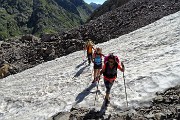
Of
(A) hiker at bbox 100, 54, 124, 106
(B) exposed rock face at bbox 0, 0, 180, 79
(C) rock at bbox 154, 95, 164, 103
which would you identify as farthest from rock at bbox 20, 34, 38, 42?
(C) rock at bbox 154, 95, 164, 103

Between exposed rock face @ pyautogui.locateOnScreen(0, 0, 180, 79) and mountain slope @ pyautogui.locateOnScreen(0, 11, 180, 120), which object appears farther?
exposed rock face @ pyautogui.locateOnScreen(0, 0, 180, 79)

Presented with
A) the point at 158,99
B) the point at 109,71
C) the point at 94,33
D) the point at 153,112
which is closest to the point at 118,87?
the point at 109,71

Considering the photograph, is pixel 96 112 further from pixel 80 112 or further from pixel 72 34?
pixel 72 34

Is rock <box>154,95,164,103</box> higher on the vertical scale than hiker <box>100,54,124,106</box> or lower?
lower

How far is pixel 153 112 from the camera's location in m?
11.5

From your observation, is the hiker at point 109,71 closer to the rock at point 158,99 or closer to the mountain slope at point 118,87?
the mountain slope at point 118,87

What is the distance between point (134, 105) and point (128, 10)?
36193 millimetres

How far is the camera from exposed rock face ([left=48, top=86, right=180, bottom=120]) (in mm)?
11000

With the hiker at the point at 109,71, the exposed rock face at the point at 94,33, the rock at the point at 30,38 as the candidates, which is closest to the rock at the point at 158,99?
the hiker at the point at 109,71

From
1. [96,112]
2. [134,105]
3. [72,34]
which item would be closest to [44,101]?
[96,112]

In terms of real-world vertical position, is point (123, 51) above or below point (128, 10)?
below

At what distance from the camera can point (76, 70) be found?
74.2ft

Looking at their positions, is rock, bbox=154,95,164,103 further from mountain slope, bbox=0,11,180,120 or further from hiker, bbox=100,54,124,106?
hiker, bbox=100,54,124,106

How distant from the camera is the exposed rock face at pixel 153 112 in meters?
11.0
